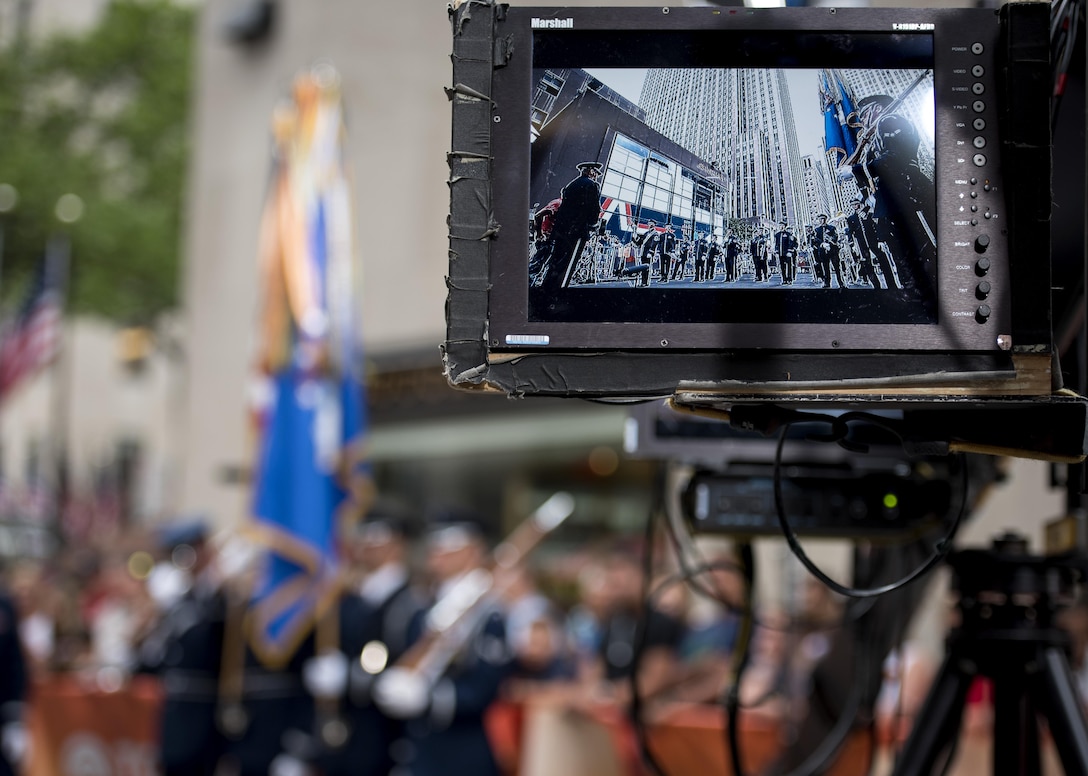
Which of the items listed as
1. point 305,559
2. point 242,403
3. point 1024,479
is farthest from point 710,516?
point 242,403

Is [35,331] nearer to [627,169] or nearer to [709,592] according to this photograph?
[709,592]

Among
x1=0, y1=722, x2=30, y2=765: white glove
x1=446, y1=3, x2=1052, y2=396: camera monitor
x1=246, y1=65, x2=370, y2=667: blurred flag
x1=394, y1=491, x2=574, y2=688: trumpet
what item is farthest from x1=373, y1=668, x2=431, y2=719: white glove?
x1=446, y1=3, x2=1052, y2=396: camera monitor

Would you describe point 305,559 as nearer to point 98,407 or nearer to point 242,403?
point 242,403

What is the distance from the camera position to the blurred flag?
808 centimetres

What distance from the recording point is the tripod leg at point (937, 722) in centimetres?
258

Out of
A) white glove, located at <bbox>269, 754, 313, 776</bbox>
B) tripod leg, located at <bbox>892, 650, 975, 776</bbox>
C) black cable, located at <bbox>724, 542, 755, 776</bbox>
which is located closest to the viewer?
tripod leg, located at <bbox>892, 650, 975, 776</bbox>

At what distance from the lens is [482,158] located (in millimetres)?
1971

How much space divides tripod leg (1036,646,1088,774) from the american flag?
12348mm

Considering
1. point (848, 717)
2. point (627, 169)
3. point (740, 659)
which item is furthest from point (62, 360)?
point (627, 169)

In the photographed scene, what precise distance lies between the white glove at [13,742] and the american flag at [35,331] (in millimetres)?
5547

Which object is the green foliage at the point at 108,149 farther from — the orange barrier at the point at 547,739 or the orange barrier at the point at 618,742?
the orange barrier at the point at 618,742

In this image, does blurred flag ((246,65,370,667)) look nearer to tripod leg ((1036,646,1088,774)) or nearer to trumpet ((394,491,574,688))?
trumpet ((394,491,574,688))

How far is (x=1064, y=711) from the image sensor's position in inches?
97.7

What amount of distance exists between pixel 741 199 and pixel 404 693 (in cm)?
629
